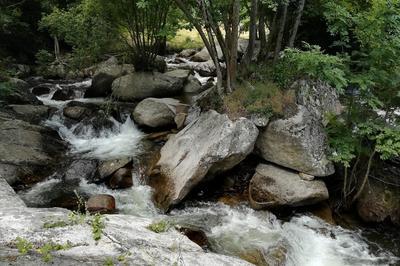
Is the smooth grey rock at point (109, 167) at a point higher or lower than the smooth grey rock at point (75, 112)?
lower

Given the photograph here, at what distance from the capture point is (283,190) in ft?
29.6

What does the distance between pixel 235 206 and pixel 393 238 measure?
355 centimetres

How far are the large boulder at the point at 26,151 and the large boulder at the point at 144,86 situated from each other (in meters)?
4.11

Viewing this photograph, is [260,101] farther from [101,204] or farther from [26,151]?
[26,151]

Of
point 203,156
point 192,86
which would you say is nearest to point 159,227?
point 203,156

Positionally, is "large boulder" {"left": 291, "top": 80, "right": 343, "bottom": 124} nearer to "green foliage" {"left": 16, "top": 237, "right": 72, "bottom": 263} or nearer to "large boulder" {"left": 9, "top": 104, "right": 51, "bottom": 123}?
"green foliage" {"left": 16, "top": 237, "right": 72, "bottom": 263}

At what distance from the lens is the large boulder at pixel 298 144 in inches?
366

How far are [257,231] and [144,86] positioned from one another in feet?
32.0

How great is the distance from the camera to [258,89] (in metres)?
10.4

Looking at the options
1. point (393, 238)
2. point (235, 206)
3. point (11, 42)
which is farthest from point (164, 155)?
point (11, 42)

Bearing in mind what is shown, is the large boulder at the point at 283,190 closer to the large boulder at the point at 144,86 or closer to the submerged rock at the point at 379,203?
the submerged rock at the point at 379,203

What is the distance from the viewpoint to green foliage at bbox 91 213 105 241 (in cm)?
450

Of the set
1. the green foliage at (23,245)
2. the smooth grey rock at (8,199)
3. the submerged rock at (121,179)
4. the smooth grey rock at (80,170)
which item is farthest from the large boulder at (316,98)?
the green foliage at (23,245)

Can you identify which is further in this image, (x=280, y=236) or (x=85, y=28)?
(x=85, y=28)
